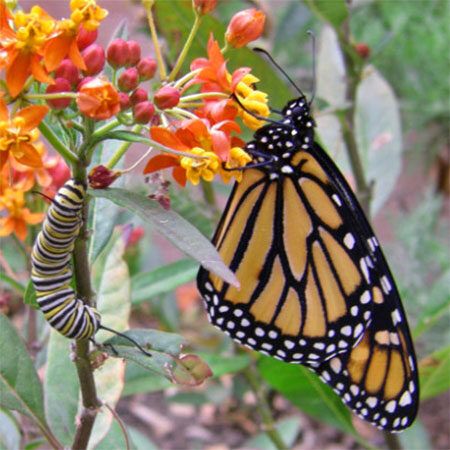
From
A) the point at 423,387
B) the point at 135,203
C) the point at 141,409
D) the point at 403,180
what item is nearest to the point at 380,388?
the point at 423,387

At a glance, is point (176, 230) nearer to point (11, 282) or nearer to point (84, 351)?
point (84, 351)

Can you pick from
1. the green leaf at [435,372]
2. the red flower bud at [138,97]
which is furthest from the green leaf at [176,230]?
the green leaf at [435,372]

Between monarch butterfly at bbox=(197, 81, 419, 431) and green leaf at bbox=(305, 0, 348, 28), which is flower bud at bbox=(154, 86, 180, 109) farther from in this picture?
green leaf at bbox=(305, 0, 348, 28)

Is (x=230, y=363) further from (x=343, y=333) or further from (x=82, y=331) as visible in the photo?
(x=82, y=331)

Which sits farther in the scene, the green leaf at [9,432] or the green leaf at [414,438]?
the green leaf at [414,438]

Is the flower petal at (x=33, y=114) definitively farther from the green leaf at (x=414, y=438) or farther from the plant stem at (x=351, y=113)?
the green leaf at (x=414, y=438)

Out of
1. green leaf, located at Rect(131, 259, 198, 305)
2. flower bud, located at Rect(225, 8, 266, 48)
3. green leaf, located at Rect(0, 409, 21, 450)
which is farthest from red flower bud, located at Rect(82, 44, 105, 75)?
green leaf, located at Rect(131, 259, 198, 305)
